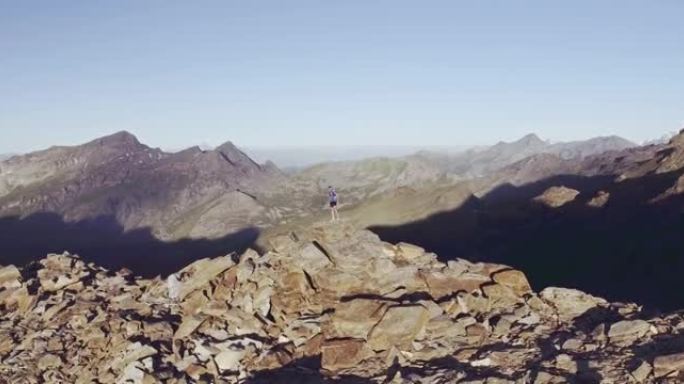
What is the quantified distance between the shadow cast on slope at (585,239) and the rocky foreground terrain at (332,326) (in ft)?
88.9

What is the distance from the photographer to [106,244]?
98938 mm

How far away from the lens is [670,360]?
13273 mm

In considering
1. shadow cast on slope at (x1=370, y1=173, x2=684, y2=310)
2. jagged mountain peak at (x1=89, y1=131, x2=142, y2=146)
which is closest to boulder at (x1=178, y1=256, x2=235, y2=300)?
shadow cast on slope at (x1=370, y1=173, x2=684, y2=310)

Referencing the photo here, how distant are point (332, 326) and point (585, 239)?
4304cm

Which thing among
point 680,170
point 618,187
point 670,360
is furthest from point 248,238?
point 670,360

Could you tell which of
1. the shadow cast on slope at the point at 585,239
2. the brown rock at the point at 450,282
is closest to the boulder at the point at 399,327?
the brown rock at the point at 450,282

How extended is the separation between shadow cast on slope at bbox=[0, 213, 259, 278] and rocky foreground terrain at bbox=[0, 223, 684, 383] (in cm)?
4758

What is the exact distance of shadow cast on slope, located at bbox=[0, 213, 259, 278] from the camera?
82562 mm

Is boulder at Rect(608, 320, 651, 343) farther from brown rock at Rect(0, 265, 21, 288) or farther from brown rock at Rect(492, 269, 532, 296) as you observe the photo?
brown rock at Rect(0, 265, 21, 288)

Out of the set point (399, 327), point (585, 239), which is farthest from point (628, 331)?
point (585, 239)

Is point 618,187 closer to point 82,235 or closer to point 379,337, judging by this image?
point 379,337

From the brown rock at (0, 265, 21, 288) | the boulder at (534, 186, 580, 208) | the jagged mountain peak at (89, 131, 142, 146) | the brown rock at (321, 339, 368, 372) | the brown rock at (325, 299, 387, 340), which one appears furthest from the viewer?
the jagged mountain peak at (89, 131, 142, 146)

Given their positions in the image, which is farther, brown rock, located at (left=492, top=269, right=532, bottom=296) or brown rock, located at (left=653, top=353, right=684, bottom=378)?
brown rock, located at (left=492, top=269, right=532, bottom=296)

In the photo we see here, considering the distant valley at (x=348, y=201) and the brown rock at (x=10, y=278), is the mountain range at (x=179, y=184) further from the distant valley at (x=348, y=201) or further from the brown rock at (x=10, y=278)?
the brown rock at (x=10, y=278)
